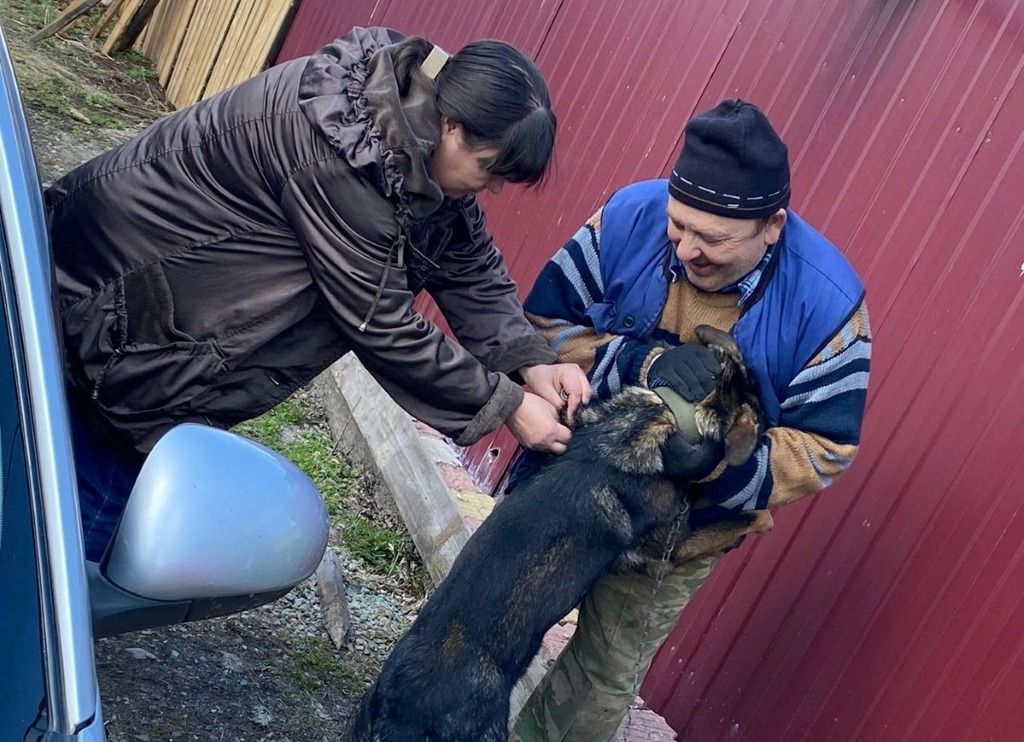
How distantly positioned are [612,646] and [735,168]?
57.4 inches

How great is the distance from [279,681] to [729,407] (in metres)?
1.92

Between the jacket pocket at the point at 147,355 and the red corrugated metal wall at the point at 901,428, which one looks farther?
the red corrugated metal wall at the point at 901,428

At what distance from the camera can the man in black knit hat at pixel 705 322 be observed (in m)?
3.08

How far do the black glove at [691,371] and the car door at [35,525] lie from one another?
1757 mm

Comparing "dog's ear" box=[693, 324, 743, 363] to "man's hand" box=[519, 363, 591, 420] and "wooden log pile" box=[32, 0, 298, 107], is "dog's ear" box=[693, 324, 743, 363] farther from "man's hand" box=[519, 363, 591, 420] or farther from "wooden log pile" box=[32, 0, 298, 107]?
"wooden log pile" box=[32, 0, 298, 107]

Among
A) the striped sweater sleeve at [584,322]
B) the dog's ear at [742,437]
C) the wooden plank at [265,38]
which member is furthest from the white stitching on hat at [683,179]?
the wooden plank at [265,38]

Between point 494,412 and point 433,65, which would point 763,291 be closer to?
point 494,412

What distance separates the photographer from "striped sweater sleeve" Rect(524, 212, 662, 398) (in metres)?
3.42

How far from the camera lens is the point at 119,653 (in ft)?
12.6

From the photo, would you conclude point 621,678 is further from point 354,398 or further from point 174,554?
point 354,398

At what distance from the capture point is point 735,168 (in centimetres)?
304

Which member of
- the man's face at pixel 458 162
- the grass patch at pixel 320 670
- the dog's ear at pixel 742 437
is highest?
the man's face at pixel 458 162

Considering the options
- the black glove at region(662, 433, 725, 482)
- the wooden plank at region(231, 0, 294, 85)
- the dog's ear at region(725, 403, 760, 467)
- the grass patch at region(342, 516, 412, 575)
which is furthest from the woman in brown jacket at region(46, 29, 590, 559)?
the wooden plank at region(231, 0, 294, 85)

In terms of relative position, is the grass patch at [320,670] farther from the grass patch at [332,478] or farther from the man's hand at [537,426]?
the man's hand at [537,426]
